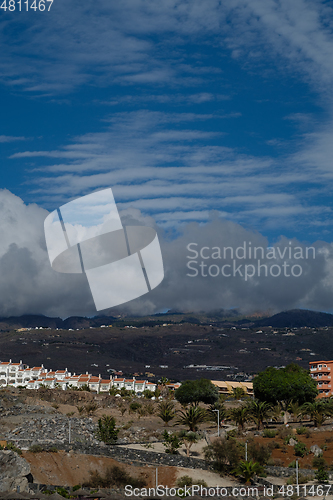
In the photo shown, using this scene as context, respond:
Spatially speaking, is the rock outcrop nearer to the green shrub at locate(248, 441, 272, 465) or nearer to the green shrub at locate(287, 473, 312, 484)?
the green shrub at locate(287, 473, 312, 484)

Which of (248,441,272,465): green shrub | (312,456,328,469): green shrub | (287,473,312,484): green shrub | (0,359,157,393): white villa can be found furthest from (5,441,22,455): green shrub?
(0,359,157,393): white villa

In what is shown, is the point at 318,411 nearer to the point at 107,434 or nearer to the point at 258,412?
the point at 258,412

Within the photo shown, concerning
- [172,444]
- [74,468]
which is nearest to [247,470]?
[172,444]

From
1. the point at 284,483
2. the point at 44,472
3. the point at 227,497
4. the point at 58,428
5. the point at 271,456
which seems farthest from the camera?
the point at 58,428

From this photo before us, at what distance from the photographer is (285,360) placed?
16375 cm

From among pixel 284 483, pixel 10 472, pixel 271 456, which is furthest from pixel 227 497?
pixel 271 456

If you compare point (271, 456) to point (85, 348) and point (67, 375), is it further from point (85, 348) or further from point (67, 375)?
point (85, 348)

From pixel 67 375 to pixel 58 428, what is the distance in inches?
2321

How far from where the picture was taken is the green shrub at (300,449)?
36.6 metres

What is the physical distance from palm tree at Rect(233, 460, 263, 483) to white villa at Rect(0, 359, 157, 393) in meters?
57.7

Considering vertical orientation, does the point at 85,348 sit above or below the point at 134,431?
above

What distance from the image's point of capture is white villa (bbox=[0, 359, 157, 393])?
299ft

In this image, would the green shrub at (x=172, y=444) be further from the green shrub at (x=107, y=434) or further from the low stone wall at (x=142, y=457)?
the green shrub at (x=107, y=434)

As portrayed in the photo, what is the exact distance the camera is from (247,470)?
30516mm
